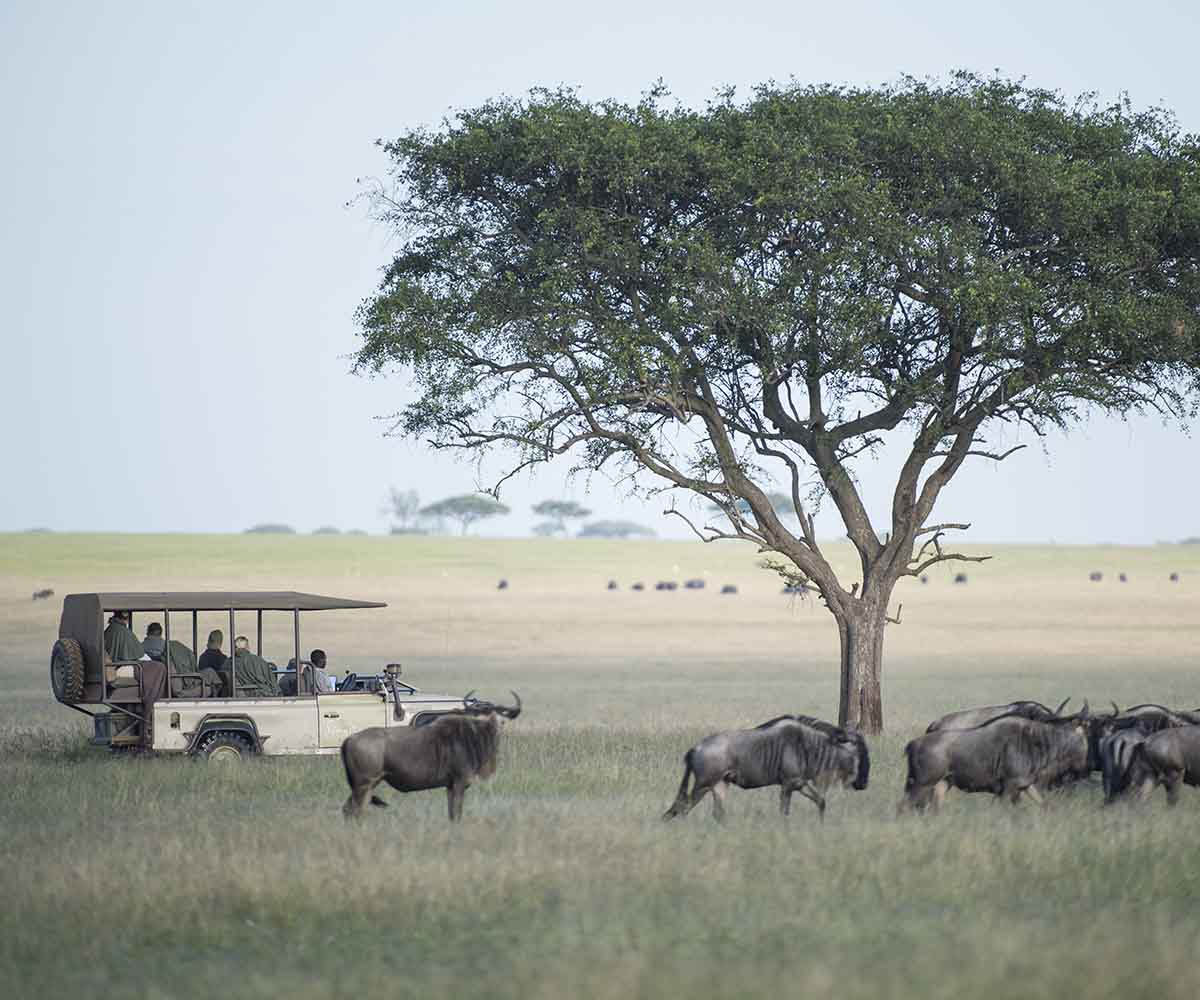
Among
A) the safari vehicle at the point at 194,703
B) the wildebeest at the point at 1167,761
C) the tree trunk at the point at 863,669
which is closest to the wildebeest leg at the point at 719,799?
the wildebeest at the point at 1167,761

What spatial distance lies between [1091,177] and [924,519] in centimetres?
655

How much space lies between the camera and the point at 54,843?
15.0 meters

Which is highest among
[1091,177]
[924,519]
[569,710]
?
[1091,177]

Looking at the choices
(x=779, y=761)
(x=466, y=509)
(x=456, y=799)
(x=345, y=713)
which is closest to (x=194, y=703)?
(x=345, y=713)

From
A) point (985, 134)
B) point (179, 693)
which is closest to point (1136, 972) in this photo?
point (179, 693)

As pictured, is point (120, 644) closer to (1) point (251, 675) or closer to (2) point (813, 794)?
(1) point (251, 675)

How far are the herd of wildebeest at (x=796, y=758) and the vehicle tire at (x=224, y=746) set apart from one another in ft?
15.1

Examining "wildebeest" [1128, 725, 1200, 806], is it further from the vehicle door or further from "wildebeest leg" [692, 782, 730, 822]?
the vehicle door

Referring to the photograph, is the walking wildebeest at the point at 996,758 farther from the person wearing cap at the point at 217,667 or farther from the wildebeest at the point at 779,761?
the person wearing cap at the point at 217,667

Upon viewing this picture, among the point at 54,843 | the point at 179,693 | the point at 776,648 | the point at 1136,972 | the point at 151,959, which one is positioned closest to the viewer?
the point at 1136,972

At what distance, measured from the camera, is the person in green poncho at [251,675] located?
72.5 feet

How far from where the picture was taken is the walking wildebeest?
16781mm

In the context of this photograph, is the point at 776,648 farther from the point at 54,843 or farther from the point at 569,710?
the point at 54,843

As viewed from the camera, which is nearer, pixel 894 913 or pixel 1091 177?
pixel 894 913
